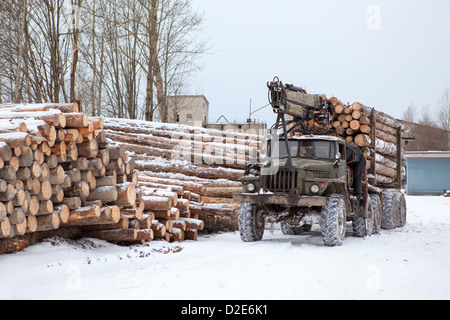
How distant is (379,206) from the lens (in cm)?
1359

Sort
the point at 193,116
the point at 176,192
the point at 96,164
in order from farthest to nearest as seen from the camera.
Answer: the point at 193,116, the point at 176,192, the point at 96,164

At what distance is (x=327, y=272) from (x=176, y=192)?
5.45 meters

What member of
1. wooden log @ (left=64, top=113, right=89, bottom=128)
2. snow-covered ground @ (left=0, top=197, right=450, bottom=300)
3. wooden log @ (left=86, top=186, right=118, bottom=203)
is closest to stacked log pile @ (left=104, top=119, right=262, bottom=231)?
wooden log @ (left=86, top=186, right=118, bottom=203)

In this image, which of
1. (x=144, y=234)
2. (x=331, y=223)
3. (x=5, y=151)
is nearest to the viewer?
(x=5, y=151)

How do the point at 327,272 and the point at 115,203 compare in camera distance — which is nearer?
the point at 327,272

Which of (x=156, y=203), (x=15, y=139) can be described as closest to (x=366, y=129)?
(x=156, y=203)

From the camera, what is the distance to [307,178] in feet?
32.8

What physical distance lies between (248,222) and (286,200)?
1.10 meters

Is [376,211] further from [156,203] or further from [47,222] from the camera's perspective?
[47,222]

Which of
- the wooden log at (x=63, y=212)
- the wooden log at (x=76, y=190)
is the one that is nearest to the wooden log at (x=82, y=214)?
the wooden log at (x=63, y=212)

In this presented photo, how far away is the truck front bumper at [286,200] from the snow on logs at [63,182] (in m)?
2.07
